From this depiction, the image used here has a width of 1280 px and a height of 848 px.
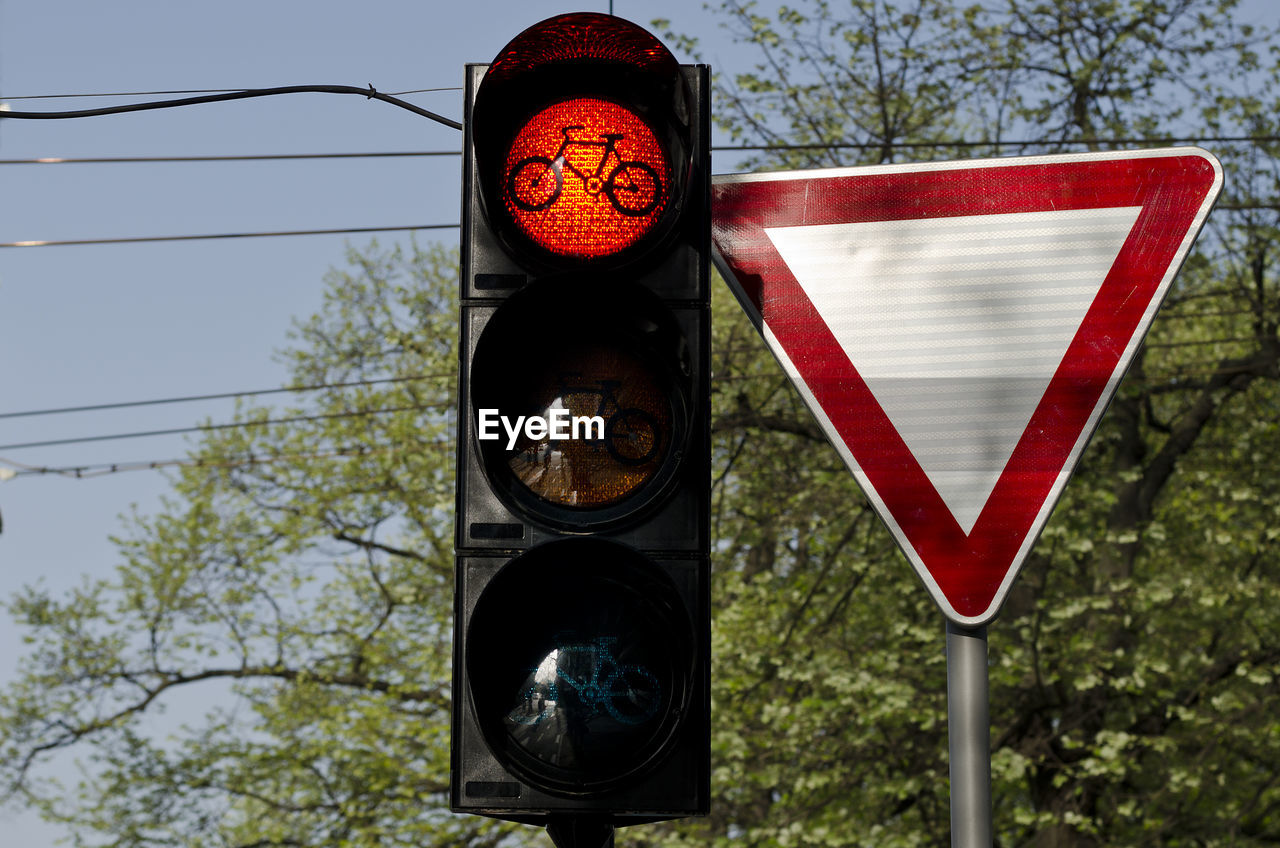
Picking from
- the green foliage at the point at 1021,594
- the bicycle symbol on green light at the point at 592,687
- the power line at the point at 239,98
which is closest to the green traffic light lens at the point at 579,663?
the bicycle symbol on green light at the point at 592,687

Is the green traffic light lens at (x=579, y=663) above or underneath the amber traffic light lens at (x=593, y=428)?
underneath

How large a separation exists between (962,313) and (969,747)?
0.61 m

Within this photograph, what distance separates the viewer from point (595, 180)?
2186 millimetres

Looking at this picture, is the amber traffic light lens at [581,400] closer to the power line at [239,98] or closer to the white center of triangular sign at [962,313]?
the white center of triangular sign at [962,313]

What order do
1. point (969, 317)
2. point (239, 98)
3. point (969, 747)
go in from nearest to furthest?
point (969, 747)
point (969, 317)
point (239, 98)

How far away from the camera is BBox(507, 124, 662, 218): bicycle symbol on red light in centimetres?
218

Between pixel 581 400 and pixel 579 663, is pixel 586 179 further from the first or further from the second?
pixel 579 663

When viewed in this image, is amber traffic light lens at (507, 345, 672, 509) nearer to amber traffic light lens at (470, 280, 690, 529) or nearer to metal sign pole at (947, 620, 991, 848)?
amber traffic light lens at (470, 280, 690, 529)

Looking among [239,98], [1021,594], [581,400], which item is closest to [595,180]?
[581,400]

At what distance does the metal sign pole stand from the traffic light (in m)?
0.37

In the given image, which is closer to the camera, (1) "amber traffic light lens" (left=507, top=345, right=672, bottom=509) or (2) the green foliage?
(1) "amber traffic light lens" (left=507, top=345, right=672, bottom=509)

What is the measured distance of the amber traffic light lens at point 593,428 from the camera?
213 cm

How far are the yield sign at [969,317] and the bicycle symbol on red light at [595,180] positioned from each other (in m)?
0.20
